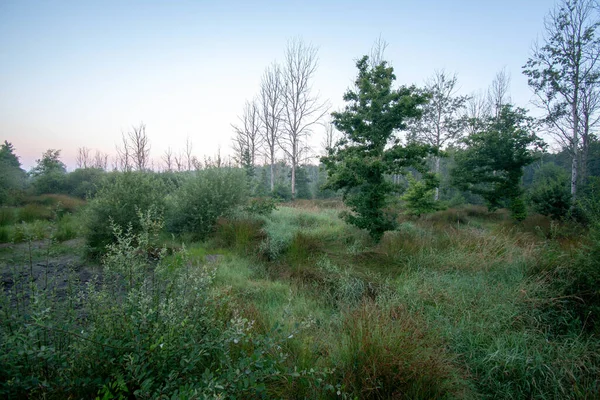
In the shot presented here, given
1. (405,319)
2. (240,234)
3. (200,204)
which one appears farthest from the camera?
(200,204)

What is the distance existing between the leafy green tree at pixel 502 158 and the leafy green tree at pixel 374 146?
874cm

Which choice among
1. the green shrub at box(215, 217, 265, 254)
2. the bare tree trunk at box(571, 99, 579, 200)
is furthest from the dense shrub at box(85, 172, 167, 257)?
the bare tree trunk at box(571, 99, 579, 200)

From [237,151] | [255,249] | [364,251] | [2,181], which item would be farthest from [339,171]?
[237,151]

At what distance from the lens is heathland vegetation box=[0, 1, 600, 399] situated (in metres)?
1.85

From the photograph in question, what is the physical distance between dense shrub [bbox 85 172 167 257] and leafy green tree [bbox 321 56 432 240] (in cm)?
467

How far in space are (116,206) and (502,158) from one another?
1538cm

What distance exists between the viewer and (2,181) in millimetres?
12461

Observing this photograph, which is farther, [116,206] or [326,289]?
[116,206]

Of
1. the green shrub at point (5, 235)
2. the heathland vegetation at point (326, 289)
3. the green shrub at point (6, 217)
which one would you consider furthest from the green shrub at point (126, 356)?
the green shrub at point (6, 217)

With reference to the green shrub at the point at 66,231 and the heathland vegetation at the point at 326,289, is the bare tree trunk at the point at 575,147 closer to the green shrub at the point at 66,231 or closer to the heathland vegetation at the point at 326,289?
the heathland vegetation at the point at 326,289

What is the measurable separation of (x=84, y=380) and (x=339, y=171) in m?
5.33

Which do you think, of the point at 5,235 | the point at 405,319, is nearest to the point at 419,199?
the point at 405,319

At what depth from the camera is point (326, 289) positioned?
4.44 m

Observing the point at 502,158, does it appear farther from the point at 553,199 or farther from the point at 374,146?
the point at 374,146
